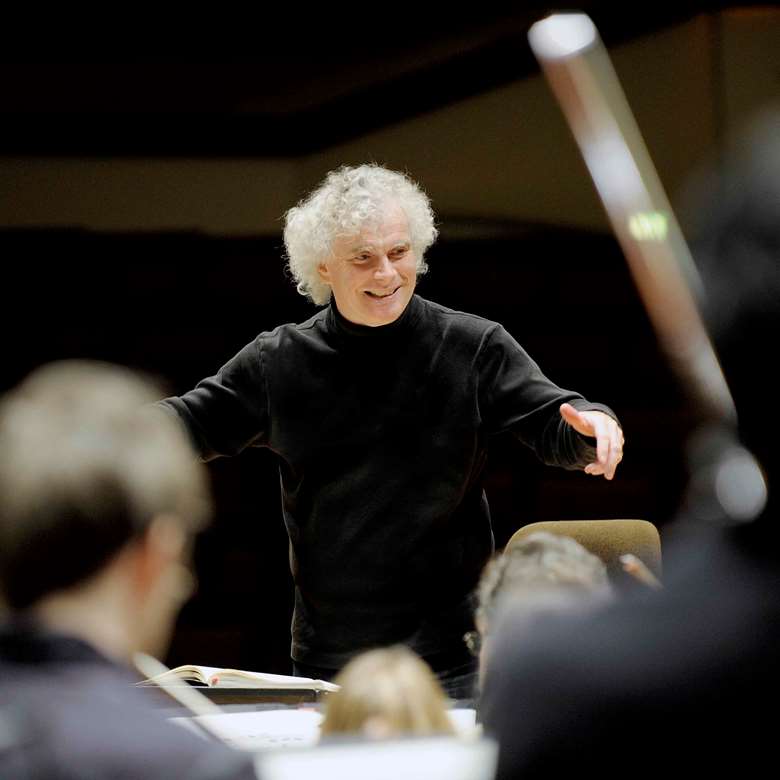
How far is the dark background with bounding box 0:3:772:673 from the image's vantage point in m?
4.48

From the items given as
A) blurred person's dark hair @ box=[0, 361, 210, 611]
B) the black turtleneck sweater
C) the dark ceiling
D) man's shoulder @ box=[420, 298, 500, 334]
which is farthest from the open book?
the dark ceiling

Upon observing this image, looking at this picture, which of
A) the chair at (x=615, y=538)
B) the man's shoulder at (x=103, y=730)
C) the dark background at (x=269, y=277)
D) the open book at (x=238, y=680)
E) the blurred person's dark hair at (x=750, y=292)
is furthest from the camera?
the dark background at (x=269, y=277)

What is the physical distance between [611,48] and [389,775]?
464 centimetres

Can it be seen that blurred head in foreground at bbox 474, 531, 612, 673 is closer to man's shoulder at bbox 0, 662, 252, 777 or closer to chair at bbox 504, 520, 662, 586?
man's shoulder at bbox 0, 662, 252, 777

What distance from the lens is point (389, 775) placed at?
2.48 ft

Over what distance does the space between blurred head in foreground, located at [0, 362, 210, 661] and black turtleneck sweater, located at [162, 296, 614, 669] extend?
1358mm

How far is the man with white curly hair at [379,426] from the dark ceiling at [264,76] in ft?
8.97

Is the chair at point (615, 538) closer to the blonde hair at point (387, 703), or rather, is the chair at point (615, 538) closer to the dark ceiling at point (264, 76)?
the blonde hair at point (387, 703)

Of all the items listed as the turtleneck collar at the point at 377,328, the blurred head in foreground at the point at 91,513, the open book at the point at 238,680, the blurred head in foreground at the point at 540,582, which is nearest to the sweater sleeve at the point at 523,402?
the turtleneck collar at the point at 377,328

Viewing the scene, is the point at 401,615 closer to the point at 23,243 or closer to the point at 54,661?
the point at 54,661

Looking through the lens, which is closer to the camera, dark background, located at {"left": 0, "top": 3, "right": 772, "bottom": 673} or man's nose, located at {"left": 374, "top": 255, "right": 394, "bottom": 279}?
man's nose, located at {"left": 374, "top": 255, "right": 394, "bottom": 279}

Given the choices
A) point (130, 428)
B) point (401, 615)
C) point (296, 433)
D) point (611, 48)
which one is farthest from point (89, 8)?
point (130, 428)

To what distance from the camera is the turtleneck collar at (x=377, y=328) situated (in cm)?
236

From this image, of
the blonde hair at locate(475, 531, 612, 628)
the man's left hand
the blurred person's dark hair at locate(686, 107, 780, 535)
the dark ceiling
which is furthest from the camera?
the dark ceiling
